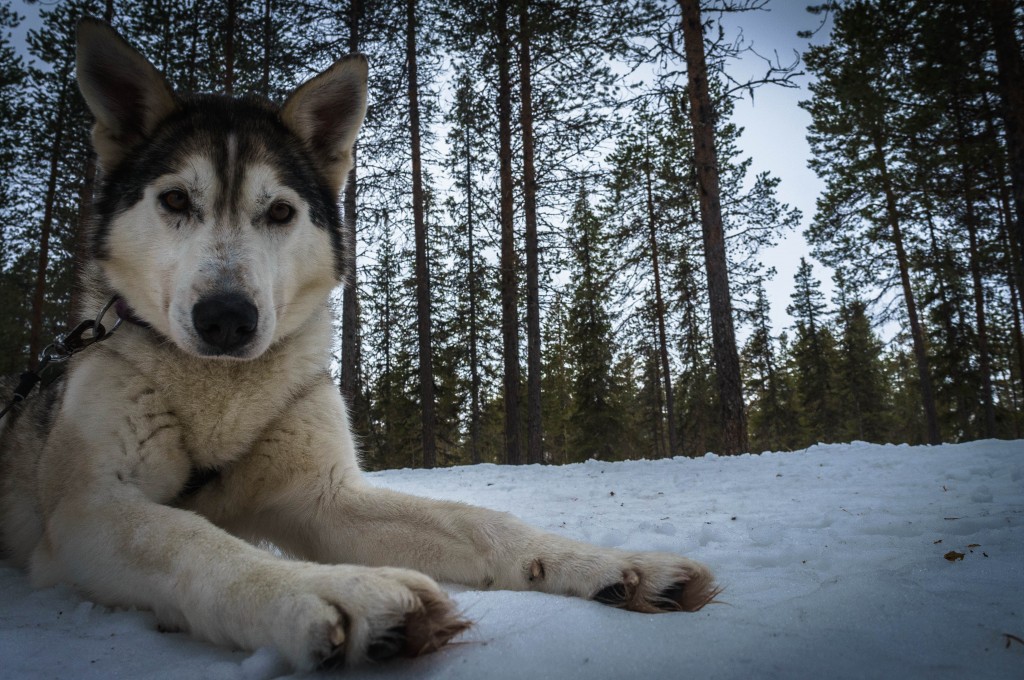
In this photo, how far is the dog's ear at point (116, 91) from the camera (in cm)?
243

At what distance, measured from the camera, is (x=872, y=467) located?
17.2ft

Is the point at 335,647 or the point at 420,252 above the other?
the point at 420,252

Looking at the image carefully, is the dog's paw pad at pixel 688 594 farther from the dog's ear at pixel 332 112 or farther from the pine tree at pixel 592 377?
the pine tree at pixel 592 377

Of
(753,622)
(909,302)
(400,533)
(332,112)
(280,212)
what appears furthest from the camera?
(909,302)

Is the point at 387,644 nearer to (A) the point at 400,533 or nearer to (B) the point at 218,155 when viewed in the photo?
(A) the point at 400,533

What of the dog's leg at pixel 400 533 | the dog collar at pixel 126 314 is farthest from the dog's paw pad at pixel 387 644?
the dog collar at pixel 126 314

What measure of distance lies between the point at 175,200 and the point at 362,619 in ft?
6.89

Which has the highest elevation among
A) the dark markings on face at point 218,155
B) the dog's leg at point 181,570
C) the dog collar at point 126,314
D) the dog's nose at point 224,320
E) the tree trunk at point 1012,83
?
the tree trunk at point 1012,83

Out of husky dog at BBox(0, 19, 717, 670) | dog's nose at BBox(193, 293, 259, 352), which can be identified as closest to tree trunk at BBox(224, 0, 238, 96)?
husky dog at BBox(0, 19, 717, 670)

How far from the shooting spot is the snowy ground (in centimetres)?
120

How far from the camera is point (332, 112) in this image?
10.1ft

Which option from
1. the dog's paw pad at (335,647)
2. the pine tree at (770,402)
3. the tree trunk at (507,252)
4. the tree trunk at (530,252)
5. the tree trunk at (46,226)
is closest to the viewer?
the dog's paw pad at (335,647)

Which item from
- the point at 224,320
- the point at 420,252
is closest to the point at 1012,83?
the point at 420,252

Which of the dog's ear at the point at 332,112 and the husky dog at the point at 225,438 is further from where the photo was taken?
the dog's ear at the point at 332,112
